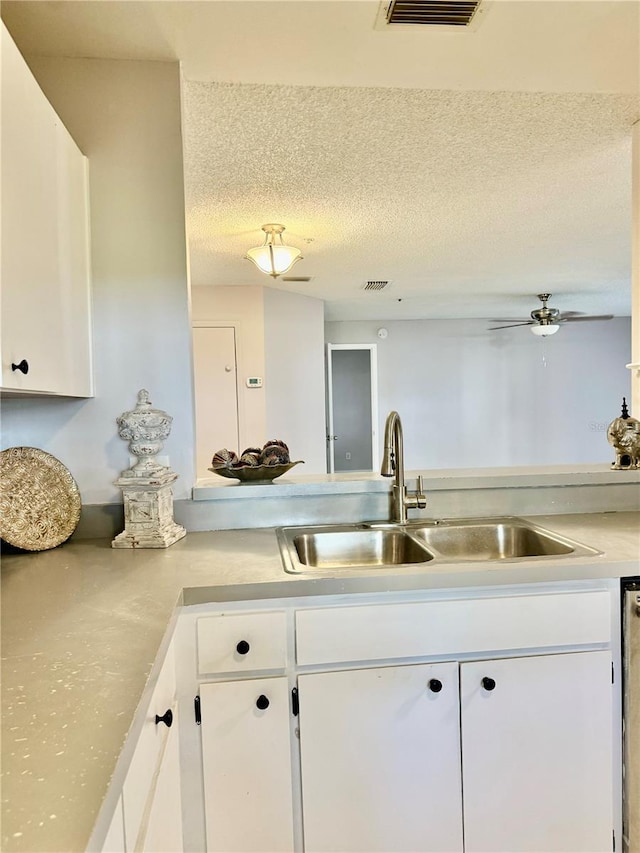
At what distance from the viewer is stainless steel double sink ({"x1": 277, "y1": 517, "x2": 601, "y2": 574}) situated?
162cm

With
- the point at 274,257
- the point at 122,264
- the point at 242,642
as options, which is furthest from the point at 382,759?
the point at 274,257

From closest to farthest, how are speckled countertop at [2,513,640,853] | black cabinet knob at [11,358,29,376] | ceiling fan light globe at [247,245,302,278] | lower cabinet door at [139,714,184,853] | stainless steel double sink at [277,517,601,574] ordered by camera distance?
speckled countertop at [2,513,640,853] < lower cabinet door at [139,714,184,853] < black cabinet knob at [11,358,29,376] < stainless steel double sink at [277,517,601,574] < ceiling fan light globe at [247,245,302,278]

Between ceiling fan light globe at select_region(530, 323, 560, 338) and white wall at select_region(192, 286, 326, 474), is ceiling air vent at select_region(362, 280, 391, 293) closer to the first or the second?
white wall at select_region(192, 286, 326, 474)

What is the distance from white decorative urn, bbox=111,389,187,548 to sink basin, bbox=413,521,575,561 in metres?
0.83

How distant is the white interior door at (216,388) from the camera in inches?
172

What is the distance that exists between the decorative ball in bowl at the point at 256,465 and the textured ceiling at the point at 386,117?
1.23 meters

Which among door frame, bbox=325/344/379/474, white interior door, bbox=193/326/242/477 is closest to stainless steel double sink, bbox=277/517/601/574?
white interior door, bbox=193/326/242/477

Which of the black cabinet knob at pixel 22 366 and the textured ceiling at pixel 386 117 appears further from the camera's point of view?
the textured ceiling at pixel 386 117

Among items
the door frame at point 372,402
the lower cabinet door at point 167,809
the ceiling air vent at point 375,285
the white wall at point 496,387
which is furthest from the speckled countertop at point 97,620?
the white wall at point 496,387

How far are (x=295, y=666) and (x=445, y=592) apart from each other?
0.41 m

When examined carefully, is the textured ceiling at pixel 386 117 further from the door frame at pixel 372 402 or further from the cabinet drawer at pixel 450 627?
the door frame at pixel 372 402

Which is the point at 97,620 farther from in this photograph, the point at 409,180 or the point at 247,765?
the point at 409,180

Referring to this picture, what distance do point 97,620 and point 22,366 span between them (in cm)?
56

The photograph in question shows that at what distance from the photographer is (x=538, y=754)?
123cm
